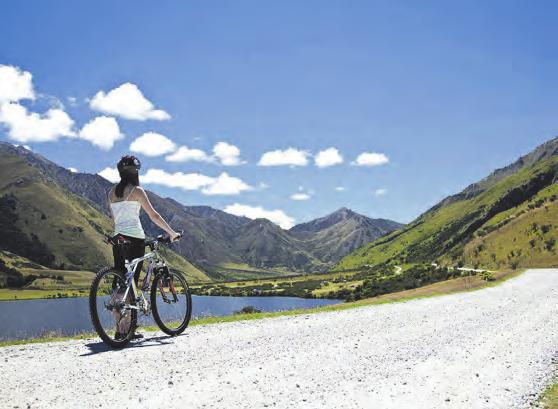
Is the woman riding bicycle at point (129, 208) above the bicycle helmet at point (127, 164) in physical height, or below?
below

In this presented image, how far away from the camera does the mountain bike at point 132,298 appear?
35.3ft

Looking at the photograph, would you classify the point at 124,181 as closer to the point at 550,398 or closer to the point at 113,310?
the point at 113,310

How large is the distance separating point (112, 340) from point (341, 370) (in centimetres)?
536

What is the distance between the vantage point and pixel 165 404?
7.16m

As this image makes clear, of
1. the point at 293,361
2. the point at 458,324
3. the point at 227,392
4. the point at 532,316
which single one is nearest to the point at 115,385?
the point at 227,392

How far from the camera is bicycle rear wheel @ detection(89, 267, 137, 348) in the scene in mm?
10645

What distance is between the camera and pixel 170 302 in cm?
1315

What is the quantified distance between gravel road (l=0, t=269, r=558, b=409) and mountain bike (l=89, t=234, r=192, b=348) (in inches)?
21.6

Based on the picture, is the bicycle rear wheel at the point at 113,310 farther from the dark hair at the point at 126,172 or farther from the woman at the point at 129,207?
the dark hair at the point at 126,172

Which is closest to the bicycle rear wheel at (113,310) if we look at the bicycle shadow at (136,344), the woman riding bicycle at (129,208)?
the bicycle shadow at (136,344)

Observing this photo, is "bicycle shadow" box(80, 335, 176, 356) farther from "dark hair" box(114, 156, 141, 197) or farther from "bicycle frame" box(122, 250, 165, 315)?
"dark hair" box(114, 156, 141, 197)

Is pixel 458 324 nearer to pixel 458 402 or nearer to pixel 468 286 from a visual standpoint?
pixel 458 402

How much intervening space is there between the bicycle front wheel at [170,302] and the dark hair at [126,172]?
8.42 ft

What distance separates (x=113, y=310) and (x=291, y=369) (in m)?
4.63
